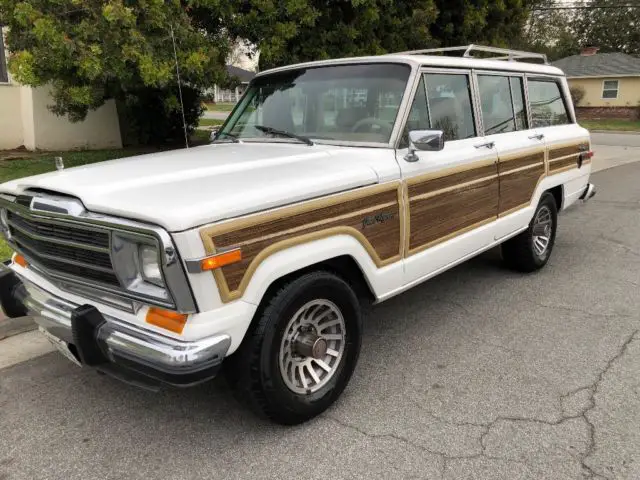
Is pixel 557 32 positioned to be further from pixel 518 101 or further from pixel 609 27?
pixel 518 101

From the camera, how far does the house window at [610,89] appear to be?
36.8 meters

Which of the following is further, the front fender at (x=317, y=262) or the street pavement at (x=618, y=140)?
the street pavement at (x=618, y=140)

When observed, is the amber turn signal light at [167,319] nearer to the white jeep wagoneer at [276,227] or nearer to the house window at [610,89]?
the white jeep wagoneer at [276,227]

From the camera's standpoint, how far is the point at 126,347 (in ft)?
8.11

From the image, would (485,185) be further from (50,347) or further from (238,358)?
(50,347)

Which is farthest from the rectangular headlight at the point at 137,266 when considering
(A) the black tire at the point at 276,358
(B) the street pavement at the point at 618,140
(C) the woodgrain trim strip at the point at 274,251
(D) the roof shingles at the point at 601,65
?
(D) the roof shingles at the point at 601,65

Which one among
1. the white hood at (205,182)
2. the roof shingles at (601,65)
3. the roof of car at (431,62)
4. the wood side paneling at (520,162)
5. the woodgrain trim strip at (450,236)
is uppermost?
the roof shingles at (601,65)

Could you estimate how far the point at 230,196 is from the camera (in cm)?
253

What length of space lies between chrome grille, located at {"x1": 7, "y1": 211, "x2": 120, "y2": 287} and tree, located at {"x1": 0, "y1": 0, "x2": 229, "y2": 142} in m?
3.50

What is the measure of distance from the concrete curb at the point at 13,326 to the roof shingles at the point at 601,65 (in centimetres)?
4016

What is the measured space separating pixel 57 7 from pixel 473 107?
490 centimetres

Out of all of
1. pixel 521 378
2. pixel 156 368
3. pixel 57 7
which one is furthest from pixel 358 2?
pixel 156 368

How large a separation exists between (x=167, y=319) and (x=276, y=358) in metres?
0.59

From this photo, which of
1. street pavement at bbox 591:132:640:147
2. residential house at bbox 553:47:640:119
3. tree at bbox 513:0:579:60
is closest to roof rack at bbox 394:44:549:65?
street pavement at bbox 591:132:640:147
